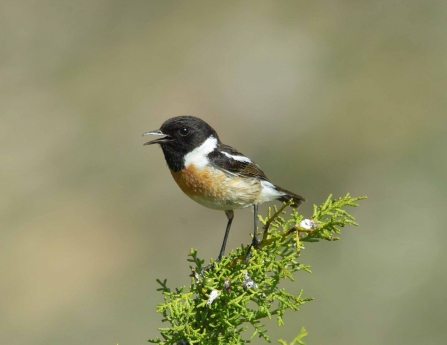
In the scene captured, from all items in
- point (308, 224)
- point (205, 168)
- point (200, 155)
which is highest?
point (200, 155)

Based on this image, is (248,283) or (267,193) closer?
(248,283)

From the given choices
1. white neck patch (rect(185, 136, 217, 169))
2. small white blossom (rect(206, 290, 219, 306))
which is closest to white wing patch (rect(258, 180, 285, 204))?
white neck patch (rect(185, 136, 217, 169))

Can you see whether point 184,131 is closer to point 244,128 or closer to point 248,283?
point 248,283

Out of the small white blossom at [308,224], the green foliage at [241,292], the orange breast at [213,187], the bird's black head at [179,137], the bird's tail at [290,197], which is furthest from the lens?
the bird's tail at [290,197]

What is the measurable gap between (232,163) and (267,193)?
0.43 metres

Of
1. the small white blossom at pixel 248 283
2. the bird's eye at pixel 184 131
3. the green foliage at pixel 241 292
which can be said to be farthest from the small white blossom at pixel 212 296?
the bird's eye at pixel 184 131

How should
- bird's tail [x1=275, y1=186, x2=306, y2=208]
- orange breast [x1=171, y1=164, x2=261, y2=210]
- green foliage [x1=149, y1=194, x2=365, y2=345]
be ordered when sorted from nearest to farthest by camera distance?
green foliage [x1=149, y1=194, x2=365, y2=345]
orange breast [x1=171, y1=164, x2=261, y2=210]
bird's tail [x1=275, y1=186, x2=306, y2=208]

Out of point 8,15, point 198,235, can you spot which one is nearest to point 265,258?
point 198,235

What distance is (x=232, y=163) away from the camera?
5.00m

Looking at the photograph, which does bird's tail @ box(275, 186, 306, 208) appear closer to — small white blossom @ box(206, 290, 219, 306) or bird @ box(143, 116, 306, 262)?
bird @ box(143, 116, 306, 262)

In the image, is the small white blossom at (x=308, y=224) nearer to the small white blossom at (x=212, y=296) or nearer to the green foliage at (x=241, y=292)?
the green foliage at (x=241, y=292)

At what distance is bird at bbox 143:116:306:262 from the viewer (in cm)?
478

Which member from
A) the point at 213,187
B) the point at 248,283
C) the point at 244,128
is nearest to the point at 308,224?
the point at 248,283

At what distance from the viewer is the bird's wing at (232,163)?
492cm
